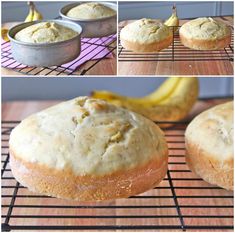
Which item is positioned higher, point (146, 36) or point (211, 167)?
point (146, 36)

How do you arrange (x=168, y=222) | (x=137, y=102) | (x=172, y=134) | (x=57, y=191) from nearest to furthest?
(x=57, y=191) → (x=168, y=222) → (x=172, y=134) → (x=137, y=102)

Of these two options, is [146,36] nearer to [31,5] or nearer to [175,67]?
[175,67]

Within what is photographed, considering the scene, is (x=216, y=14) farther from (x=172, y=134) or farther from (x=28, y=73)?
(x=172, y=134)

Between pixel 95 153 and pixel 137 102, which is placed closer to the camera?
pixel 95 153

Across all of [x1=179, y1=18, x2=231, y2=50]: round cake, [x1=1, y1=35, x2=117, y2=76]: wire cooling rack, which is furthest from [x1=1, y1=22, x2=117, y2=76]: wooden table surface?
[x1=179, y1=18, x2=231, y2=50]: round cake

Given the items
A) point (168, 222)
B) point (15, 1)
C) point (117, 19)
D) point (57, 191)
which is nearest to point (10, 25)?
point (15, 1)

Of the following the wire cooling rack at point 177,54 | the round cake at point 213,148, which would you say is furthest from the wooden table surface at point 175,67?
the round cake at point 213,148

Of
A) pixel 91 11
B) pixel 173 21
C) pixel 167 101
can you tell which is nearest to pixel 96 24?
pixel 91 11
